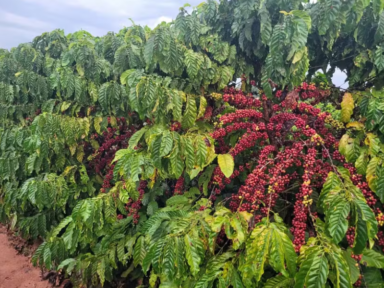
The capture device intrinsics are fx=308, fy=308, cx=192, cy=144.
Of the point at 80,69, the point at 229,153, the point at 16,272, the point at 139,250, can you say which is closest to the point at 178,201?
the point at 139,250

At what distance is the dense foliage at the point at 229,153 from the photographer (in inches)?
56.0

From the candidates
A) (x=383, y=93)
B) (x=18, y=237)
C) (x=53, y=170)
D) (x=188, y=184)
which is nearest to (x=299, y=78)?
(x=383, y=93)

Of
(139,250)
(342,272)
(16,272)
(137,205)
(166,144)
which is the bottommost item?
(16,272)

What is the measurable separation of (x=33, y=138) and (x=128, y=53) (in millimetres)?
1206

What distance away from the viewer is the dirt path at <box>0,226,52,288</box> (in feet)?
10.9

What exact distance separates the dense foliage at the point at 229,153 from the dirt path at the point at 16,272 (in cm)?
26

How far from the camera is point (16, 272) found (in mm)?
3574

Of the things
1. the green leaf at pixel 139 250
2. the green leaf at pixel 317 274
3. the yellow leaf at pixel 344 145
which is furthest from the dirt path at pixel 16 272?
the yellow leaf at pixel 344 145

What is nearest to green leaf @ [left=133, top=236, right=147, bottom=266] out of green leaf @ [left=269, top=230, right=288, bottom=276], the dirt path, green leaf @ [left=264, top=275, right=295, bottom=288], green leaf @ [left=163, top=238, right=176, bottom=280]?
green leaf @ [left=163, top=238, right=176, bottom=280]

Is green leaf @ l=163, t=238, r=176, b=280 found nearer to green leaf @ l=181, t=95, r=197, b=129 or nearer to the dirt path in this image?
green leaf @ l=181, t=95, r=197, b=129

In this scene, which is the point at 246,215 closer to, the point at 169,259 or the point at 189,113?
the point at 169,259

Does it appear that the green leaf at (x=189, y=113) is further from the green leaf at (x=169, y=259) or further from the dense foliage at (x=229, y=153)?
the green leaf at (x=169, y=259)

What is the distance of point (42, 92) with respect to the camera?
3.52 m

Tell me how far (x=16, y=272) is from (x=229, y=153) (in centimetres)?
316
